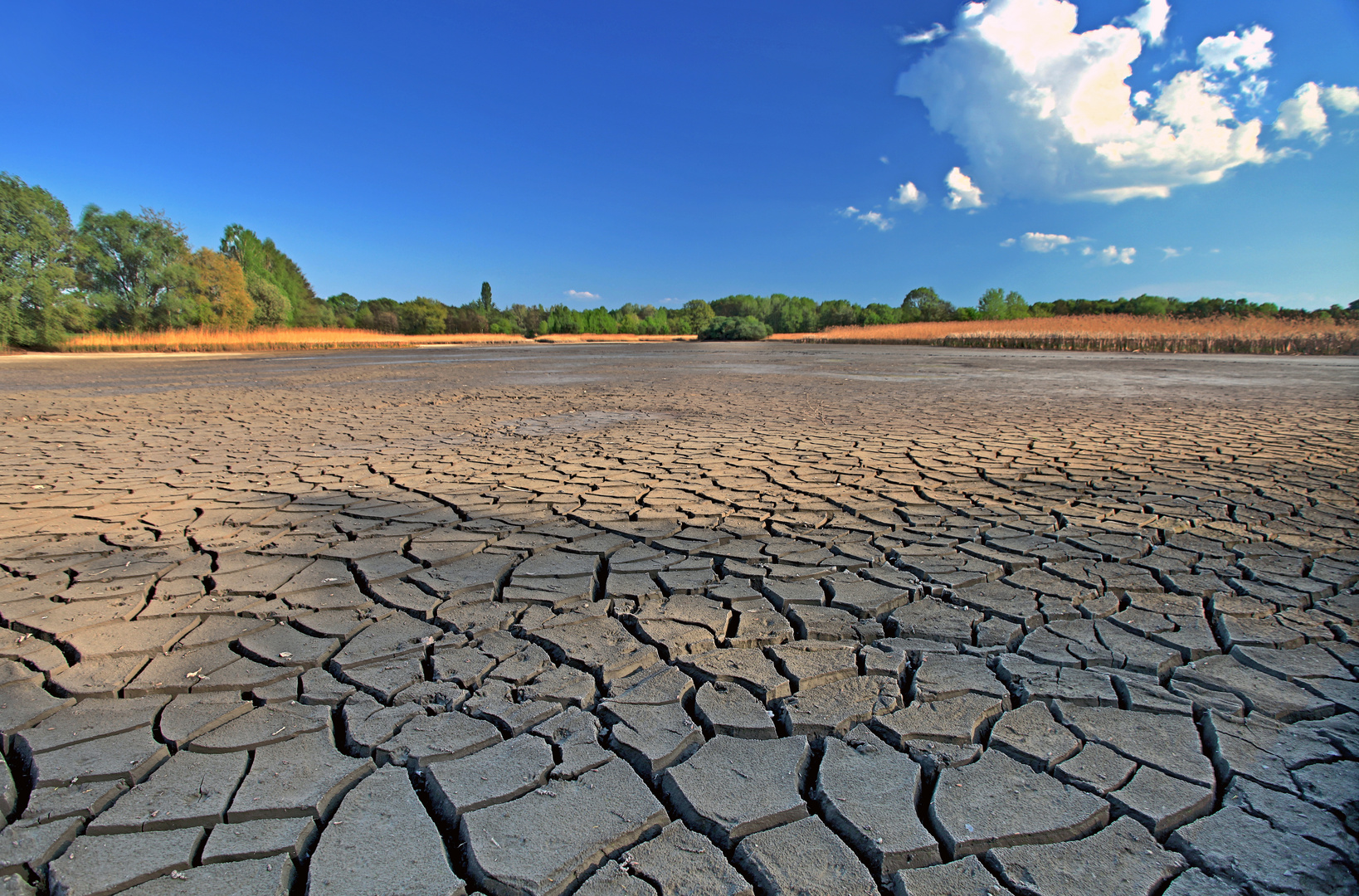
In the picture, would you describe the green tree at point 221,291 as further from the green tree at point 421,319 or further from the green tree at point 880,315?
the green tree at point 880,315

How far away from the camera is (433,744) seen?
164 centimetres

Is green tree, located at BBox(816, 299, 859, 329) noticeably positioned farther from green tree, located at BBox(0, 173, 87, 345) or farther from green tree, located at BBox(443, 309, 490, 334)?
green tree, located at BBox(0, 173, 87, 345)

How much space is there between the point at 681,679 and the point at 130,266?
41.4 metres

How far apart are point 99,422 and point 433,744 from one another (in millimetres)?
7879

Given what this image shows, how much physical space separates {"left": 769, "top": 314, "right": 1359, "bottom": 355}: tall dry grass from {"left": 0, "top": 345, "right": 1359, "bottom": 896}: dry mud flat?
1043 inches

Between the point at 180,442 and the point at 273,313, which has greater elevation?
the point at 273,313

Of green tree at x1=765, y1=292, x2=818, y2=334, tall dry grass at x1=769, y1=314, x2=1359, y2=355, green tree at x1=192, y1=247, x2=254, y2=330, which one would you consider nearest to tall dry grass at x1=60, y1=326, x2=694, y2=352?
green tree at x1=192, y1=247, x2=254, y2=330

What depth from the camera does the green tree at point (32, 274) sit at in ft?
79.6

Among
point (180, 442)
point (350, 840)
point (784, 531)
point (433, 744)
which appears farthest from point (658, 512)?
point (180, 442)

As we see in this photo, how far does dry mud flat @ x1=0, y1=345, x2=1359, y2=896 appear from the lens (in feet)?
4.30

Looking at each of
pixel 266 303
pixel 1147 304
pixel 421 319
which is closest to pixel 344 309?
pixel 421 319

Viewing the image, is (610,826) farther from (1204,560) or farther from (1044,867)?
(1204,560)

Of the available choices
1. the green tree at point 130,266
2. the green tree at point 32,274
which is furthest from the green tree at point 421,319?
the green tree at point 32,274

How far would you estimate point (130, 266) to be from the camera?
31734 millimetres
